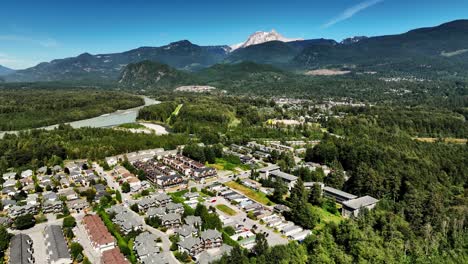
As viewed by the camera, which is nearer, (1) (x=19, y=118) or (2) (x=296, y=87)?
(1) (x=19, y=118)

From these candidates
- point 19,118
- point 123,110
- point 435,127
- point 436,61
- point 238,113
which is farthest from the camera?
point 436,61

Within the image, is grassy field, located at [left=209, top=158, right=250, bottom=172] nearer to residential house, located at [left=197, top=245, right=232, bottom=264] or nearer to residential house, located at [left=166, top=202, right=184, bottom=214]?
residential house, located at [left=166, top=202, right=184, bottom=214]

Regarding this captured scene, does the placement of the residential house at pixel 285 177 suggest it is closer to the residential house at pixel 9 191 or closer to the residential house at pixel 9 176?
the residential house at pixel 9 191

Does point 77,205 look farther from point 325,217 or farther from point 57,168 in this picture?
point 325,217

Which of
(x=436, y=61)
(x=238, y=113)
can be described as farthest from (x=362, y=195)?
(x=436, y=61)

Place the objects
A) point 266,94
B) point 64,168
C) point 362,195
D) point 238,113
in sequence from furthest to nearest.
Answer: point 266,94, point 238,113, point 64,168, point 362,195

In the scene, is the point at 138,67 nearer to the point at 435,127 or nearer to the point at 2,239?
the point at 435,127

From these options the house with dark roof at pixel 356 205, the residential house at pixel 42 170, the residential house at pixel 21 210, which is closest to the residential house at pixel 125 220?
the residential house at pixel 21 210
